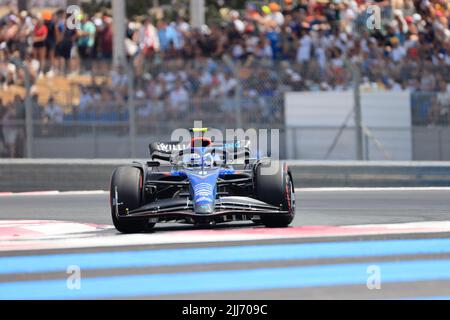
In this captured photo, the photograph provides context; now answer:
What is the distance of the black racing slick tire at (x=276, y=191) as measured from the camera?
1000cm

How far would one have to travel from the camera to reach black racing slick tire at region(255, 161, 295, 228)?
1000cm

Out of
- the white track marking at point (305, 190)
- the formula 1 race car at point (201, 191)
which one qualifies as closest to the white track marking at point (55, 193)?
the white track marking at point (305, 190)

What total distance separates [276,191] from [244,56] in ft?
34.1

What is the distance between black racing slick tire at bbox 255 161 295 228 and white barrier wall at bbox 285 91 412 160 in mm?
6703

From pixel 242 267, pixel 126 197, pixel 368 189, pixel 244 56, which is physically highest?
pixel 244 56

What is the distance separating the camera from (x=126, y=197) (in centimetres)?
994

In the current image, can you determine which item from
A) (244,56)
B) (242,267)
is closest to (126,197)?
(242,267)

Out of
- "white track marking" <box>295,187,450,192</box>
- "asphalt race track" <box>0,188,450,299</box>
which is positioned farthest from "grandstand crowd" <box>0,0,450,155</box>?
"asphalt race track" <box>0,188,450,299</box>

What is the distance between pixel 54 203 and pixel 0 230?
10.1 ft

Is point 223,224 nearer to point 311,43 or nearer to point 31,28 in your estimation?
point 311,43

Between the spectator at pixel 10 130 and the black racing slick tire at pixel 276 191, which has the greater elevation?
the spectator at pixel 10 130

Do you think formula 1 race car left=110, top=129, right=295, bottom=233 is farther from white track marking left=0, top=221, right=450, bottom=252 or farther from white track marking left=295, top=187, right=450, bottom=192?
white track marking left=295, top=187, right=450, bottom=192

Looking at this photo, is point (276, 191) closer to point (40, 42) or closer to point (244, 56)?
point (244, 56)

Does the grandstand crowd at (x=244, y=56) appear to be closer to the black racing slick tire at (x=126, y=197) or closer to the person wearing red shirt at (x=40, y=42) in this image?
the person wearing red shirt at (x=40, y=42)
